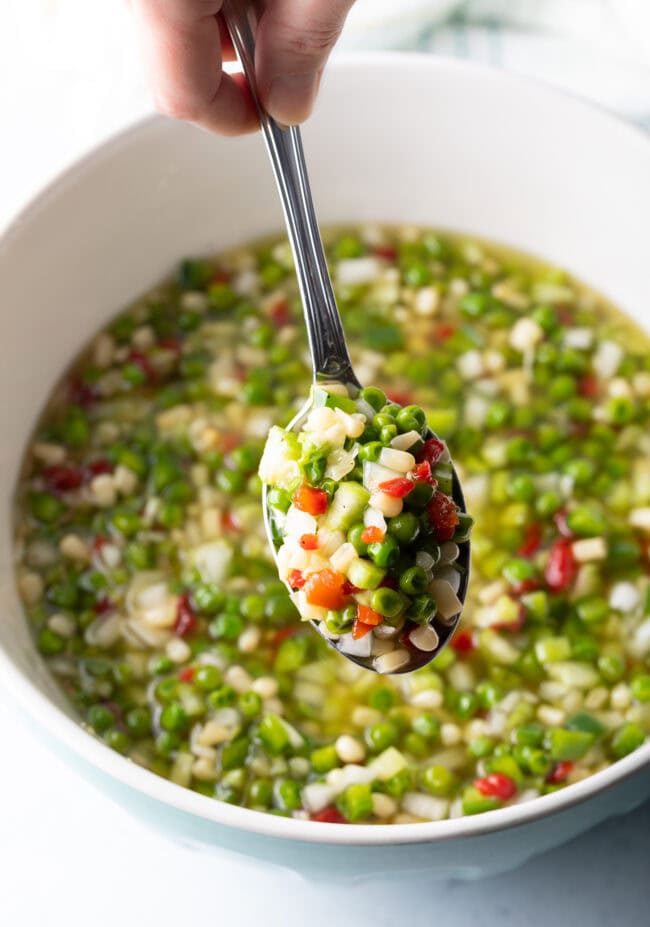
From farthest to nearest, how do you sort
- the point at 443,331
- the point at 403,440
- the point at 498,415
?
the point at 443,331
the point at 498,415
the point at 403,440

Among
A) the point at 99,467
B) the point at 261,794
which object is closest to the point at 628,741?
the point at 261,794

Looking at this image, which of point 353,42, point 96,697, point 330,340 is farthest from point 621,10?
point 96,697

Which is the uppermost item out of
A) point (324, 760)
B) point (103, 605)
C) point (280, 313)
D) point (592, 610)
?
point (280, 313)

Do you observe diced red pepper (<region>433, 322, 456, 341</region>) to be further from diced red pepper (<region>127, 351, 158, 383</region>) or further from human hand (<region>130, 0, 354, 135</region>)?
human hand (<region>130, 0, 354, 135</region>)

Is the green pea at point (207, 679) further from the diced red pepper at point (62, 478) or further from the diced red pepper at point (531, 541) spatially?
the diced red pepper at point (531, 541)

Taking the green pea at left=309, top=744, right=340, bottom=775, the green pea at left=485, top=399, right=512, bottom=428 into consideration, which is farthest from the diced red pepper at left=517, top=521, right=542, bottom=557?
the green pea at left=309, top=744, right=340, bottom=775

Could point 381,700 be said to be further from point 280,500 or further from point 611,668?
point 280,500

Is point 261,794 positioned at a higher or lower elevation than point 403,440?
lower

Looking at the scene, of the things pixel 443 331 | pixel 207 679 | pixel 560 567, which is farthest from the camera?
pixel 443 331
